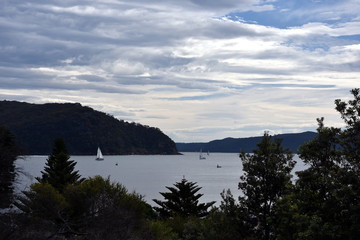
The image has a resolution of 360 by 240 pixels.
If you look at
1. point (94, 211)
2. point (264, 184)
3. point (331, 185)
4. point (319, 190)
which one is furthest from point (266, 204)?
point (94, 211)

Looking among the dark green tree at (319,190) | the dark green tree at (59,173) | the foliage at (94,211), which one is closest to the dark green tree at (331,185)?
the dark green tree at (319,190)

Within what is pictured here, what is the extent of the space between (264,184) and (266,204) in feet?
3.76

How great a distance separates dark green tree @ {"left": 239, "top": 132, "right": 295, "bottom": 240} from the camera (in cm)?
2759

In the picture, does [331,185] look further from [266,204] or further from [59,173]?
[59,173]

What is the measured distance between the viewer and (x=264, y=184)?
93.5ft

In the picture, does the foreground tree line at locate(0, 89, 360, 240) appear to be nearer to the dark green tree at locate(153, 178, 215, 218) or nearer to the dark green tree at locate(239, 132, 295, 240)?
the dark green tree at locate(239, 132, 295, 240)

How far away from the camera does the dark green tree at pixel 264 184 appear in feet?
90.5

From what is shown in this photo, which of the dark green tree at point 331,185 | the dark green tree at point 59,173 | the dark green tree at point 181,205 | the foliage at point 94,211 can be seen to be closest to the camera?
the dark green tree at point 331,185

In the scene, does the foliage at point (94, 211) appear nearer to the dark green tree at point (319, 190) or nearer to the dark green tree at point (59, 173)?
the dark green tree at point (319, 190)

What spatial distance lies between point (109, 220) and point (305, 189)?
38.8 ft

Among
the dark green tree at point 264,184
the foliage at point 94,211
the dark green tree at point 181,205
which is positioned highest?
the dark green tree at point 264,184

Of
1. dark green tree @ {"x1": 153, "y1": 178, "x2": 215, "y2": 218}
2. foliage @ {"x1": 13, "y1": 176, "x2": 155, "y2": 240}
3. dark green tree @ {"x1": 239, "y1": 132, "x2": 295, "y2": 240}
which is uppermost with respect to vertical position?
dark green tree @ {"x1": 239, "y1": 132, "x2": 295, "y2": 240}

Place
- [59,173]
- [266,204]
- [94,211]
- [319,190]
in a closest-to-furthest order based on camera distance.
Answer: [319,190], [266,204], [94,211], [59,173]

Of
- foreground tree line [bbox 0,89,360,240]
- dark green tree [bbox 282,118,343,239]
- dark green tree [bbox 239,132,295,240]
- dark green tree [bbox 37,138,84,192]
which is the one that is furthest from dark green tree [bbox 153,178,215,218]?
dark green tree [bbox 282,118,343,239]
